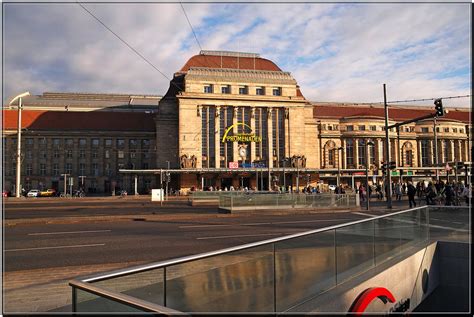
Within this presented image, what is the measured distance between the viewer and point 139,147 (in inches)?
3435

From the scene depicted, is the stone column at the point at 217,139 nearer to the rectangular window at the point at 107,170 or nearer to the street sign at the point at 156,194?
the rectangular window at the point at 107,170

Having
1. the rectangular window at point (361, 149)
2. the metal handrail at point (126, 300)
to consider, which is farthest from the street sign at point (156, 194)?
the rectangular window at point (361, 149)

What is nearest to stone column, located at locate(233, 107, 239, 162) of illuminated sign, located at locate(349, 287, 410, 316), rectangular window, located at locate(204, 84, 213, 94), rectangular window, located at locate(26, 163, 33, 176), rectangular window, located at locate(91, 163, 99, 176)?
rectangular window, located at locate(204, 84, 213, 94)

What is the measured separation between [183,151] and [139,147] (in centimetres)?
2090

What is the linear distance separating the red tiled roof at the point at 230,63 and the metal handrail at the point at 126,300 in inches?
3008

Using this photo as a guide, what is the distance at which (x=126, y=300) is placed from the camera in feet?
10.1

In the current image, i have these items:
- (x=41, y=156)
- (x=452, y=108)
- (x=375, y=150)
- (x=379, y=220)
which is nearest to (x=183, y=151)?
(x=41, y=156)

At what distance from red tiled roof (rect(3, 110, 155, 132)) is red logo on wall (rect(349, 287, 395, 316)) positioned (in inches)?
3335

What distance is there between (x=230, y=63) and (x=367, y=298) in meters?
76.2

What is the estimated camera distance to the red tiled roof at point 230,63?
257ft

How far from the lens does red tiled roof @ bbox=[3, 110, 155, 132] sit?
83.8 m

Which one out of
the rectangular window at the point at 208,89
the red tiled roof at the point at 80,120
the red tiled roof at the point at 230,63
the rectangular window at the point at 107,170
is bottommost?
the rectangular window at the point at 107,170

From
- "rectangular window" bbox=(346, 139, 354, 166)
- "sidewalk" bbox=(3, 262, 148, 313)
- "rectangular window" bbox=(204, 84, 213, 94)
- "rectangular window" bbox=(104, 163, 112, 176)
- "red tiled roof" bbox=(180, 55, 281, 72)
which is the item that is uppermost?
"red tiled roof" bbox=(180, 55, 281, 72)

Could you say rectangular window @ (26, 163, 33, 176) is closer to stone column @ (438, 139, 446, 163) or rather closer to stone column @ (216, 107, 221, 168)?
stone column @ (216, 107, 221, 168)
